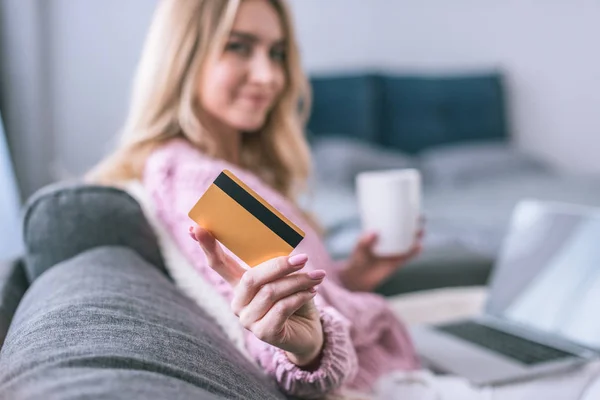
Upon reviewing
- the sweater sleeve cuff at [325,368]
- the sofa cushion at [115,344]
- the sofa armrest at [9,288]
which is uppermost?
the sofa cushion at [115,344]

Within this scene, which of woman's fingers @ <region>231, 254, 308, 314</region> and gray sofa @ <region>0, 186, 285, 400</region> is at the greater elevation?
woman's fingers @ <region>231, 254, 308, 314</region>

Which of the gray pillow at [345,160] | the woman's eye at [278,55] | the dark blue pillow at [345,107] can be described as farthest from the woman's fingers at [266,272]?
the dark blue pillow at [345,107]

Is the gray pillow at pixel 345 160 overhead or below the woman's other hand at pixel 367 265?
below

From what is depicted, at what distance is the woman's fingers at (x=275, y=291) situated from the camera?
19.3 inches

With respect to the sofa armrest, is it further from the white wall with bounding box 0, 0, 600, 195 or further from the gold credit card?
the white wall with bounding box 0, 0, 600, 195

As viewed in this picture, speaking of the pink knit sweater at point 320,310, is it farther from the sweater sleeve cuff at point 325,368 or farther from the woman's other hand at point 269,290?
the woman's other hand at point 269,290

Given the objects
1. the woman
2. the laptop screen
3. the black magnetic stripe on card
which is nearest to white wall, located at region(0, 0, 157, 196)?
the woman

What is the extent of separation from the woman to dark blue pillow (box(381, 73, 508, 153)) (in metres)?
2.03

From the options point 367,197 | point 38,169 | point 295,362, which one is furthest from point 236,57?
point 38,169

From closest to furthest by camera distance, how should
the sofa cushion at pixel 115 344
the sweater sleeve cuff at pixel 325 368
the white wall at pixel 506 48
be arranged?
the sofa cushion at pixel 115 344 < the sweater sleeve cuff at pixel 325 368 < the white wall at pixel 506 48

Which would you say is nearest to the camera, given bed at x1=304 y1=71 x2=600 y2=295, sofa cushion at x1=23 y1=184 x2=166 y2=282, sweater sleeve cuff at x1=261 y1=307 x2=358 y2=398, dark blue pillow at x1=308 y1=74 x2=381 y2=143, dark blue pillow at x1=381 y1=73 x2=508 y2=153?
sweater sleeve cuff at x1=261 y1=307 x2=358 y2=398

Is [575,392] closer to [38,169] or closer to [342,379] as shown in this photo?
[342,379]

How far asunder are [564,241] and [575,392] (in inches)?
16.2

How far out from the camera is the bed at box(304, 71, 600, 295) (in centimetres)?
197
